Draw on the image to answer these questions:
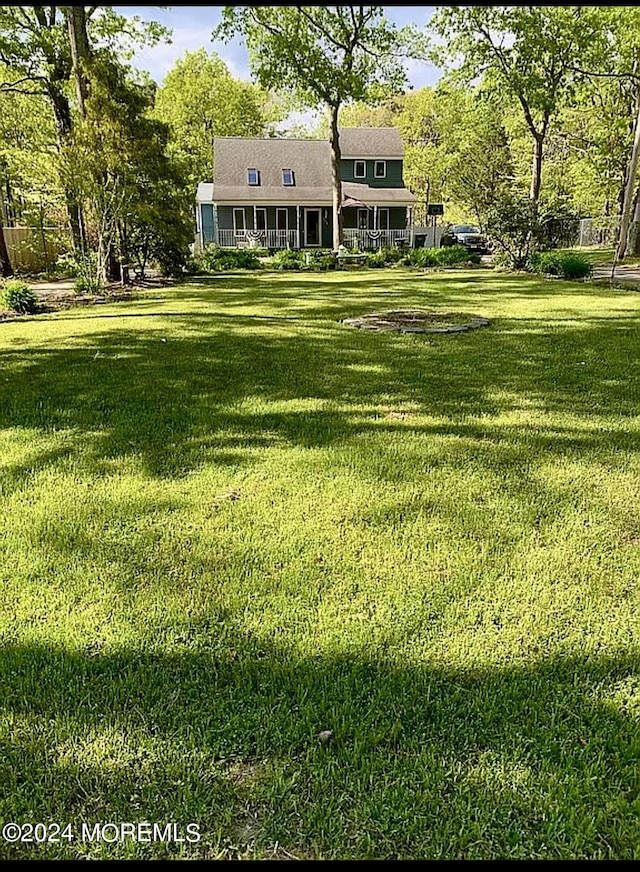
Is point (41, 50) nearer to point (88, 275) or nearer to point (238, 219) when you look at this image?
point (88, 275)

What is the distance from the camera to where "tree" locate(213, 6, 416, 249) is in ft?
63.8

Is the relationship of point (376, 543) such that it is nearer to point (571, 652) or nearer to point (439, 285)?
point (571, 652)

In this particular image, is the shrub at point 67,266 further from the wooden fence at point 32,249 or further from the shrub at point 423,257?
the shrub at point 423,257

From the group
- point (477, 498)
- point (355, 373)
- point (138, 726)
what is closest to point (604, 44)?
point (355, 373)

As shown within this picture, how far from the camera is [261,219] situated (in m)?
29.2

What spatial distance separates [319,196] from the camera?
28.6m

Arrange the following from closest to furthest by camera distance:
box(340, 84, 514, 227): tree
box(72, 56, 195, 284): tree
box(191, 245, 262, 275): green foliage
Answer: box(72, 56, 195, 284): tree → box(191, 245, 262, 275): green foliage → box(340, 84, 514, 227): tree

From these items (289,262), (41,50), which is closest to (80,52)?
(41,50)

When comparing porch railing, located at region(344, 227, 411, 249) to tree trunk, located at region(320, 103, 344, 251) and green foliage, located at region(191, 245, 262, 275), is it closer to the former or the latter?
tree trunk, located at region(320, 103, 344, 251)

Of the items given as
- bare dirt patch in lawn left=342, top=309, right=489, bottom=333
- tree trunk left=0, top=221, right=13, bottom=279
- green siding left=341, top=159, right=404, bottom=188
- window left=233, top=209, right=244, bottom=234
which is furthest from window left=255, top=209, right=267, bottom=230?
bare dirt patch in lawn left=342, top=309, right=489, bottom=333

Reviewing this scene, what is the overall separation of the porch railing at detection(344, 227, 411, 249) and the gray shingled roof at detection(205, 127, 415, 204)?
1.57m

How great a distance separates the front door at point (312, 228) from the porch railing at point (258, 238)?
3.14ft

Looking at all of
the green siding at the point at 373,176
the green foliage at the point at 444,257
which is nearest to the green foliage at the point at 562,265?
the green foliage at the point at 444,257

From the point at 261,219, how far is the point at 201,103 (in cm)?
939
